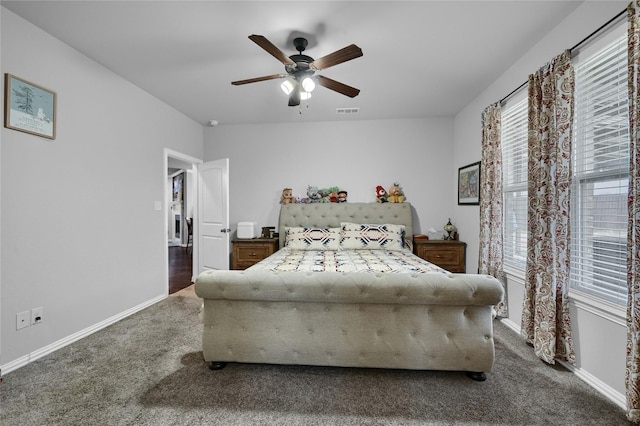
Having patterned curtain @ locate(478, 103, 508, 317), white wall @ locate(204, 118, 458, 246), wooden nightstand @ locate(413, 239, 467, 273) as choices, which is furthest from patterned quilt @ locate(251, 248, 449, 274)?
white wall @ locate(204, 118, 458, 246)

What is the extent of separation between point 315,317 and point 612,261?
198 cm

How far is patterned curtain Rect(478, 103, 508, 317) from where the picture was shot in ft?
9.36

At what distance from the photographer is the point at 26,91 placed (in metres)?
2.06

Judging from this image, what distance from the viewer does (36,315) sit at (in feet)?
6.94

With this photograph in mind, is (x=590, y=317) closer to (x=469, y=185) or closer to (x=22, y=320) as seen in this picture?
(x=469, y=185)

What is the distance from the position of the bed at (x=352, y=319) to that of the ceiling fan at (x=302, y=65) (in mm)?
1563

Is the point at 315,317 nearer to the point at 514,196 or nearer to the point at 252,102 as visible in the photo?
the point at 514,196

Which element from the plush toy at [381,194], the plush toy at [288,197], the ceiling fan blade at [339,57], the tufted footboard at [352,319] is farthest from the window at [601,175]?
the plush toy at [288,197]

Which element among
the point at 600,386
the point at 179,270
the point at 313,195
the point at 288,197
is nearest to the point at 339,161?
the point at 313,195

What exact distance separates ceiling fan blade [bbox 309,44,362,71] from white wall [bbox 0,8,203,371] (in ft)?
7.12

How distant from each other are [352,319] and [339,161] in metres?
3.05

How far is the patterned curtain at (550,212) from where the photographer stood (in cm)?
195

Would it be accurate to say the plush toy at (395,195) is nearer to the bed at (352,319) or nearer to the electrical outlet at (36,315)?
the bed at (352,319)

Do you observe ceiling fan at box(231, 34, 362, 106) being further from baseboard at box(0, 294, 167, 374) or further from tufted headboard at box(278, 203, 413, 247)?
baseboard at box(0, 294, 167, 374)
